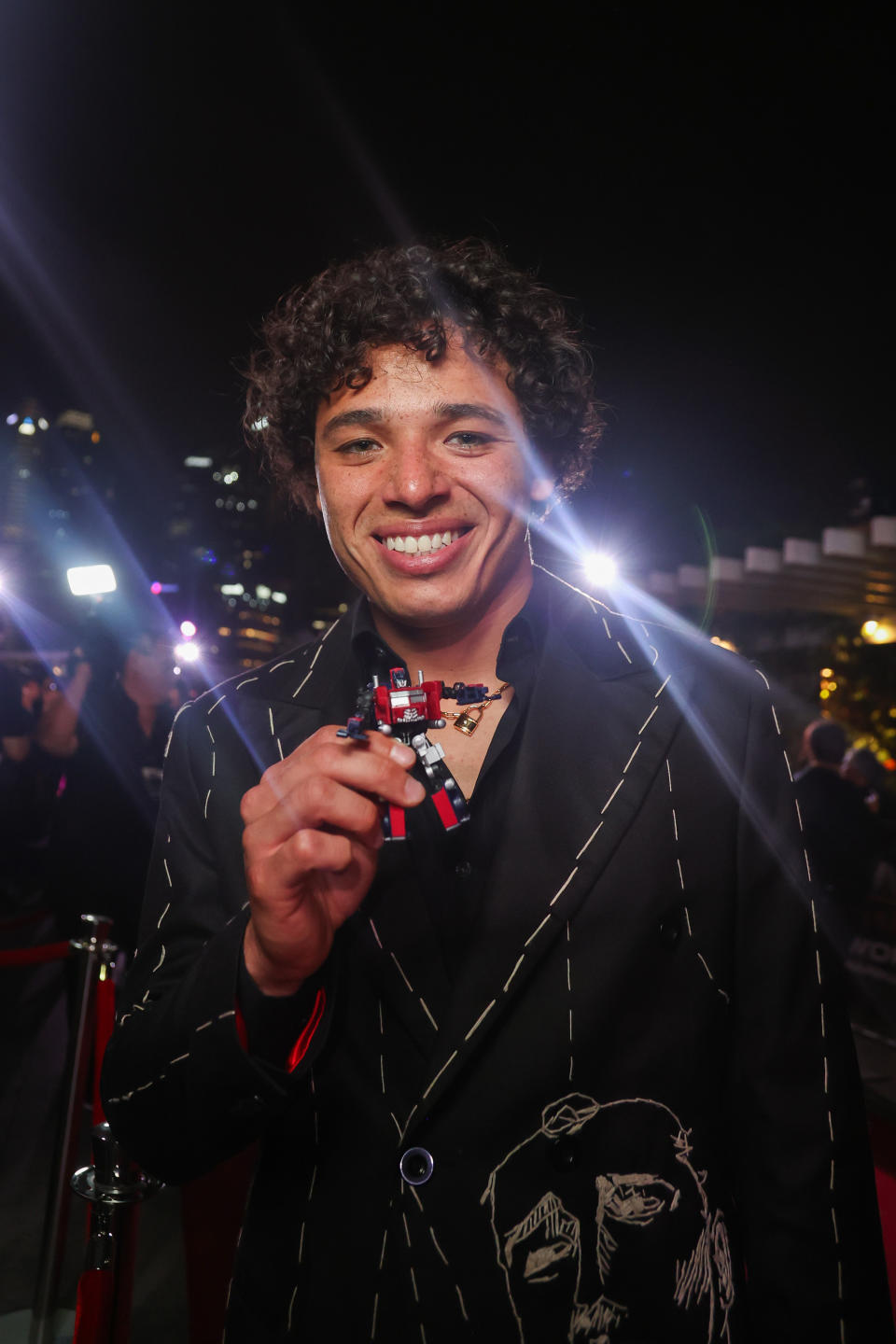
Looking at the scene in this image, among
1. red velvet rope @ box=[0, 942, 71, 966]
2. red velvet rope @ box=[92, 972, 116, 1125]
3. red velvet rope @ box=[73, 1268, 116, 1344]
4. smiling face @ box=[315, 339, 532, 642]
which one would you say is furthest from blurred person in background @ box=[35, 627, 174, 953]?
smiling face @ box=[315, 339, 532, 642]

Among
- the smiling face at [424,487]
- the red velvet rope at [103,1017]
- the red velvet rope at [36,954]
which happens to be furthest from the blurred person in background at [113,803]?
the smiling face at [424,487]

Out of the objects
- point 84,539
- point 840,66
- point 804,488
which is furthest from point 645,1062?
point 84,539

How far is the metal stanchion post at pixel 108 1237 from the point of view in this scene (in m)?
1.62

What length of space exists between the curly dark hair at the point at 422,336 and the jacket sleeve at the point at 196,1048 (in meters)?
1.30

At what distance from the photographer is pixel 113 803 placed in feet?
16.4

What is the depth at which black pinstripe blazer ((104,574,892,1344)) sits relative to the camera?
1.31m

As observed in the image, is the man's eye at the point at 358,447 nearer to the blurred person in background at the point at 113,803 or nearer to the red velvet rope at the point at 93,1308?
the red velvet rope at the point at 93,1308

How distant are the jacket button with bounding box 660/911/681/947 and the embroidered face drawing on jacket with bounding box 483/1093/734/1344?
29 cm

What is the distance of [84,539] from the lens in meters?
21.9

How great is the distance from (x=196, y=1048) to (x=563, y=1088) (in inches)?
26.0

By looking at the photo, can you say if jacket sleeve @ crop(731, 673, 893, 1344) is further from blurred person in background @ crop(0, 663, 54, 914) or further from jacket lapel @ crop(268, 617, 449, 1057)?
blurred person in background @ crop(0, 663, 54, 914)

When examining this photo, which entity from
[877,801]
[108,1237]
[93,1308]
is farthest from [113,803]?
[877,801]

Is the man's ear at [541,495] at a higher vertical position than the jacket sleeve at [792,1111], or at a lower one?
higher

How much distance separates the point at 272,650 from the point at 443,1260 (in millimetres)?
41567
